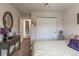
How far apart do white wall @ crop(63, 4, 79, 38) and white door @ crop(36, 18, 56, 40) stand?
353 mm

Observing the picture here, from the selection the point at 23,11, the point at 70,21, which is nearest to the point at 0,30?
the point at 23,11

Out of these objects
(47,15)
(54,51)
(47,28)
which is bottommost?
(54,51)

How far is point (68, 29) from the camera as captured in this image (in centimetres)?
308

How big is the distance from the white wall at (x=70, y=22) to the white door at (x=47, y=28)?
0.35m

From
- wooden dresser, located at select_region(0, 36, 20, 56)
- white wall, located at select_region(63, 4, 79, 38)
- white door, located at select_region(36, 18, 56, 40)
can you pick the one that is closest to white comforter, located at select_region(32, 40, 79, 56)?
wooden dresser, located at select_region(0, 36, 20, 56)

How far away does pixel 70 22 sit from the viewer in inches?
121

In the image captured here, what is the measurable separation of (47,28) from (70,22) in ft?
2.23

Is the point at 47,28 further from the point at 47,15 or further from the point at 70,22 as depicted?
the point at 70,22

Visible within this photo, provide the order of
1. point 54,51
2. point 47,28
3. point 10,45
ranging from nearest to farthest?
point 54,51
point 10,45
point 47,28

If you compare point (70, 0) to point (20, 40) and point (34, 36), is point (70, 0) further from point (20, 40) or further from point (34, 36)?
point (34, 36)

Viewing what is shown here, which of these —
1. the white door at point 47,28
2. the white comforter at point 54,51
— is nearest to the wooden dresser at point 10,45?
the white comforter at point 54,51

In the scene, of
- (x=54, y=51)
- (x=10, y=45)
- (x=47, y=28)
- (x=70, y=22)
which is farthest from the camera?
(x=47, y=28)

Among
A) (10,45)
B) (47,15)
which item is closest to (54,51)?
(10,45)

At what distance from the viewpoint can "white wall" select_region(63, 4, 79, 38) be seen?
9.30 feet
